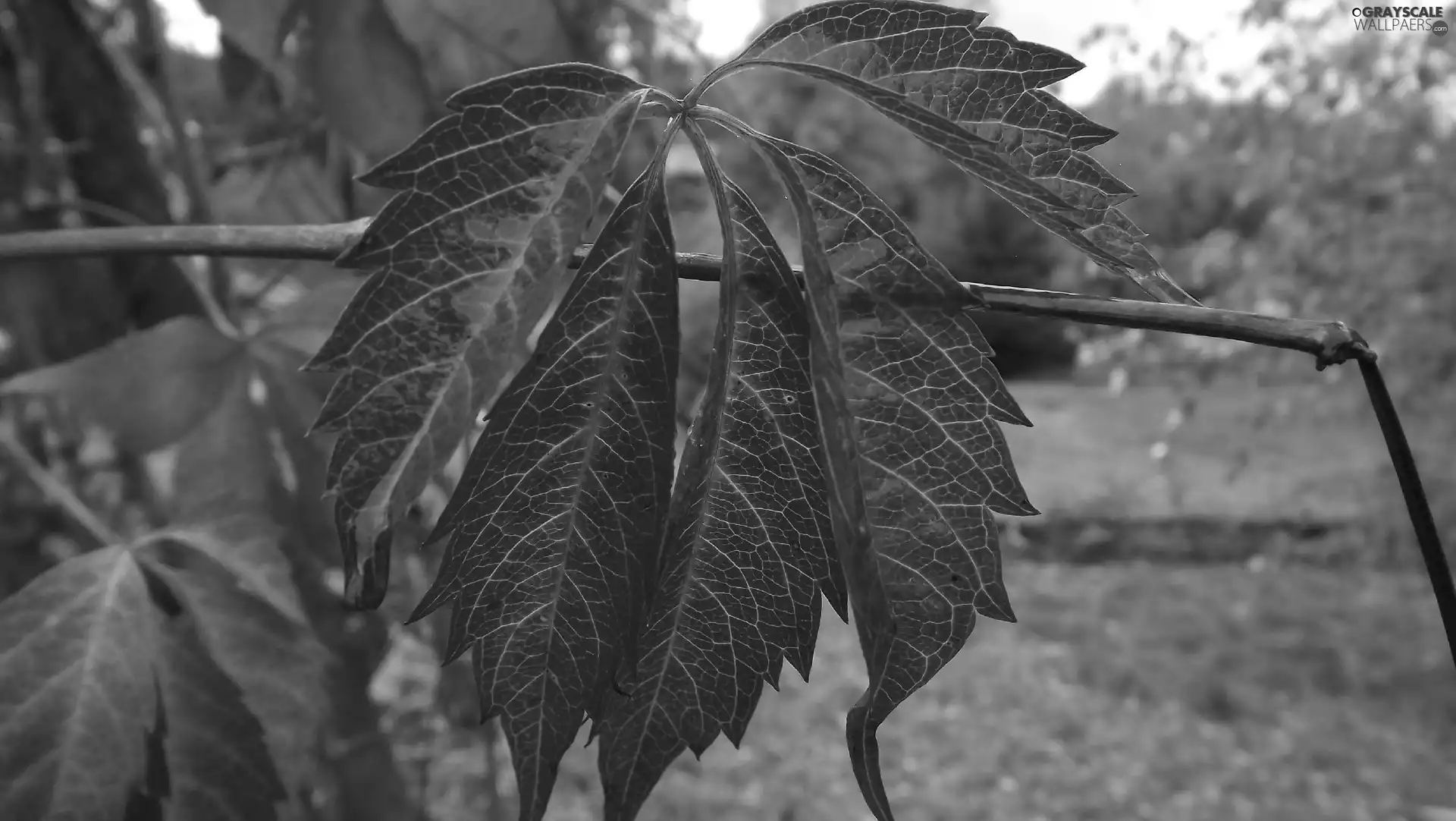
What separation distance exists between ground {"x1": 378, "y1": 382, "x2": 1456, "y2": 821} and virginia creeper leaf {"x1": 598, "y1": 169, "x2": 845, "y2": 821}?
130 cm

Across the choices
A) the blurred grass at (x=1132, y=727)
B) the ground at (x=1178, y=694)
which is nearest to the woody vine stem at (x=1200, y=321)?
the ground at (x=1178, y=694)

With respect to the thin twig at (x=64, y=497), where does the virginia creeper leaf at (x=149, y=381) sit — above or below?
above

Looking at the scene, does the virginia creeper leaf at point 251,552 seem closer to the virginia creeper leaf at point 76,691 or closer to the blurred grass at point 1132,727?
the virginia creeper leaf at point 76,691

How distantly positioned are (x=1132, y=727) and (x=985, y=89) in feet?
11.1

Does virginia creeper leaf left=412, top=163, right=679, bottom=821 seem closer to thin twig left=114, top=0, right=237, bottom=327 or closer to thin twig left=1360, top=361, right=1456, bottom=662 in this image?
thin twig left=1360, top=361, right=1456, bottom=662

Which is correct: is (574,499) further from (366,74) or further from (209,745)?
(366,74)

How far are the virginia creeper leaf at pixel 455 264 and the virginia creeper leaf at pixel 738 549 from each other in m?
0.05

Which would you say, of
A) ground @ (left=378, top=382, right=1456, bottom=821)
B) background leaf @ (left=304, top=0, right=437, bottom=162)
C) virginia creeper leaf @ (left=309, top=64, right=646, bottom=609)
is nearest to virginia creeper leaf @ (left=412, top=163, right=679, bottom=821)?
virginia creeper leaf @ (left=309, top=64, right=646, bottom=609)

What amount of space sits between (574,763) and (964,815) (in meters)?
1.12

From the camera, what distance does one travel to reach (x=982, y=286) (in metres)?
0.32

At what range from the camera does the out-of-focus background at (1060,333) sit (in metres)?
0.89

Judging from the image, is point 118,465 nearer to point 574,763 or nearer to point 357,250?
point 357,250

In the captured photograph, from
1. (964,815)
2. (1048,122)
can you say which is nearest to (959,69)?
(1048,122)

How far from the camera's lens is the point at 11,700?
50 centimetres
